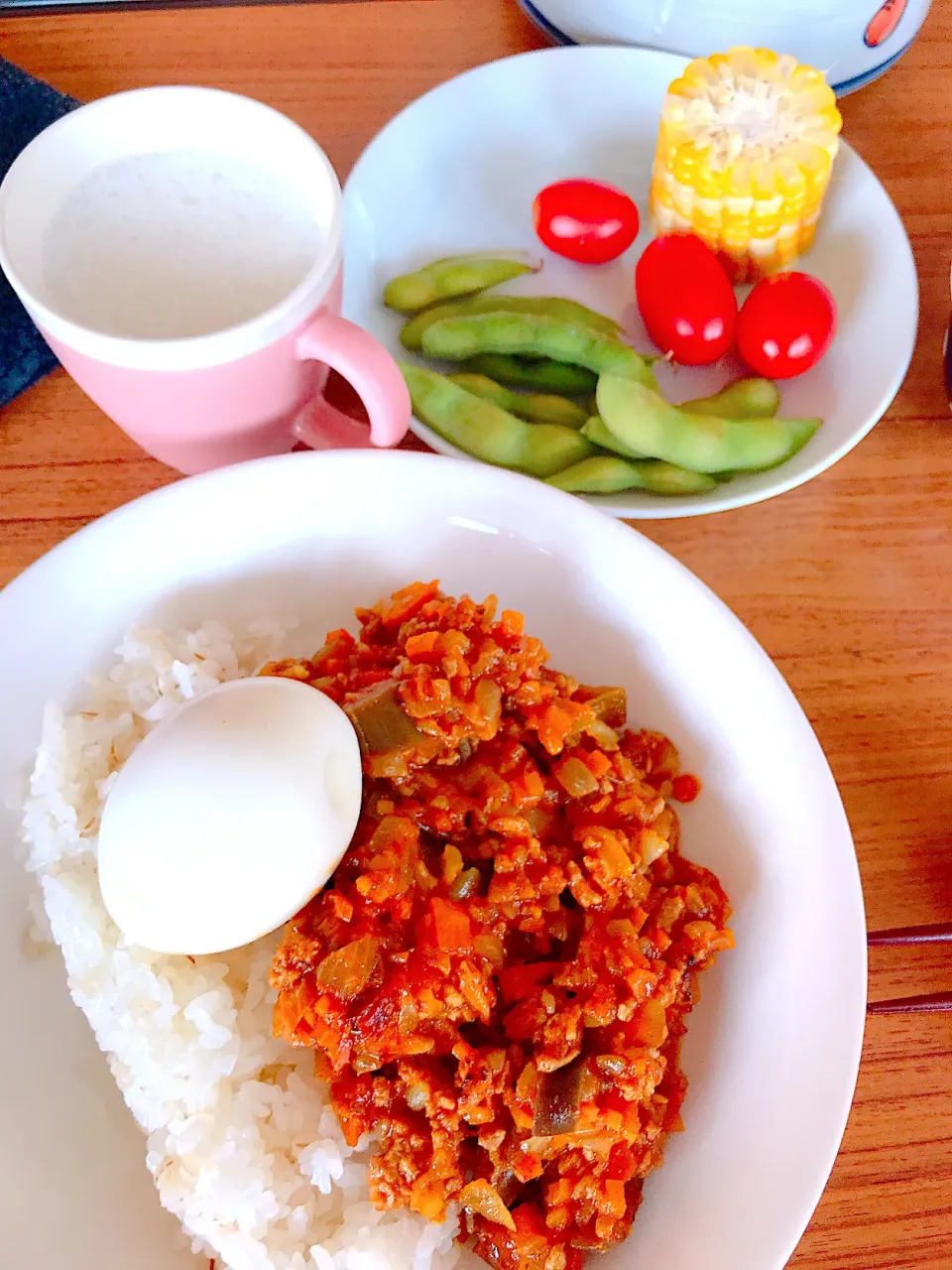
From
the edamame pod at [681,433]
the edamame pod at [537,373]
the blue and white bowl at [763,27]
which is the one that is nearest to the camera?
the edamame pod at [681,433]

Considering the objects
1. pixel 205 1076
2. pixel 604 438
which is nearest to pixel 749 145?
pixel 604 438

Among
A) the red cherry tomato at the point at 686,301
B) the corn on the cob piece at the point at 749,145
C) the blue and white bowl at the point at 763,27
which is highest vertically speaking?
the blue and white bowl at the point at 763,27

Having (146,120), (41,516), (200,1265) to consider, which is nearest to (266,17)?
(146,120)

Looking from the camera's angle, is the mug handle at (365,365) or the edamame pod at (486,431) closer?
the mug handle at (365,365)

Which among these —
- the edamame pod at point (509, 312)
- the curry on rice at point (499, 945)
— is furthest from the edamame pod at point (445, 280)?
the curry on rice at point (499, 945)

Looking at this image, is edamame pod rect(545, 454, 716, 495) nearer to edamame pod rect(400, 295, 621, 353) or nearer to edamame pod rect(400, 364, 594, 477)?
edamame pod rect(400, 364, 594, 477)

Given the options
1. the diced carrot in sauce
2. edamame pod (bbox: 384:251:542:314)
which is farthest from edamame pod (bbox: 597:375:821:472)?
the diced carrot in sauce

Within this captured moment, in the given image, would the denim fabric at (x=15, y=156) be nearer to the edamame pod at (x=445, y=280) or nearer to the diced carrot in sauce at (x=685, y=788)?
the edamame pod at (x=445, y=280)
